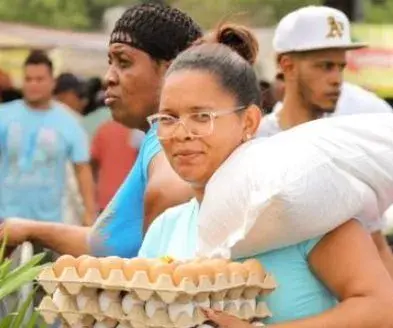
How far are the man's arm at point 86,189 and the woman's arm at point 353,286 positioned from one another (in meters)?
6.99

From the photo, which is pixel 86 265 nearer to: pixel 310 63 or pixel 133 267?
pixel 133 267

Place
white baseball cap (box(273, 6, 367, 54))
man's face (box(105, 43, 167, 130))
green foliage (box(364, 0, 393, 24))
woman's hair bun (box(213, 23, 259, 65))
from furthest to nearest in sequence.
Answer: green foliage (box(364, 0, 393, 24)) → white baseball cap (box(273, 6, 367, 54)) → man's face (box(105, 43, 167, 130)) → woman's hair bun (box(213, 23, 259, 65))

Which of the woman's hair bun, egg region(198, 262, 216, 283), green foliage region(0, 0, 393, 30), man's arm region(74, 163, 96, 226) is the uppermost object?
the woman's hair bun

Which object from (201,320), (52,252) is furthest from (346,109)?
(201,320)

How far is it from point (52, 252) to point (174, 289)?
5.90 ft

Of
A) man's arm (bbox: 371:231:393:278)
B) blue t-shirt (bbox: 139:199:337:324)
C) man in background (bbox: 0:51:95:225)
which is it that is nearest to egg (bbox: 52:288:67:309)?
blue t-shirt (bbox: 139:199:337:324)

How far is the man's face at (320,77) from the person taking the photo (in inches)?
276

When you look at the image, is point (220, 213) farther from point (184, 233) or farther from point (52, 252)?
point (52, 252)

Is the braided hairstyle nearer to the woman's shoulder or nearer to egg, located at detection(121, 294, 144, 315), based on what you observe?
the woman's shoulder

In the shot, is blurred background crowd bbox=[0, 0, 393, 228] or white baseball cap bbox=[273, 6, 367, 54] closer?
white baseball cap bbox=[273, 6, 367, 54]

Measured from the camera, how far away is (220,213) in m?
3.63

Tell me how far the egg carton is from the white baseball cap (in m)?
3.76

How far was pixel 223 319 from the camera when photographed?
3.46 meters

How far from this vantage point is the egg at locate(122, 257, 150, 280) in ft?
11.4
